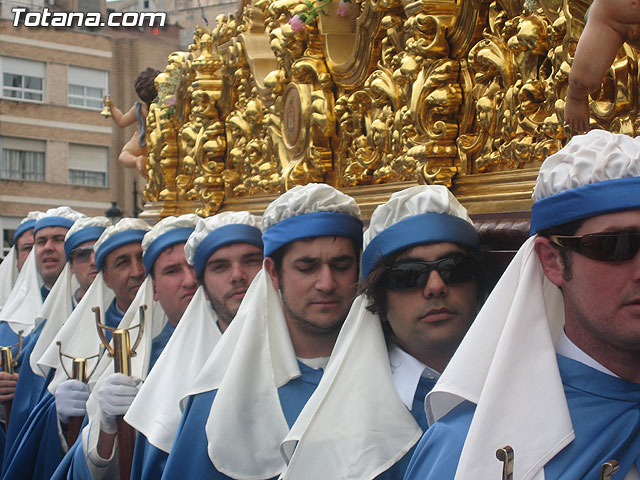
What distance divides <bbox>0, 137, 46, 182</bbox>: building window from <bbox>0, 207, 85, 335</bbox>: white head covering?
22.8 metres

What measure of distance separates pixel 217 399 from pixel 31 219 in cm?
543

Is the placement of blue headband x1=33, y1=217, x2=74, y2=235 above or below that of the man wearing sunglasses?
above

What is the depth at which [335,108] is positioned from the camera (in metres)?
4.80

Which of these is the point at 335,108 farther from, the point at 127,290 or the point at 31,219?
the point at 31,219

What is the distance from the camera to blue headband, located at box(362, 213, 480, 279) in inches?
131

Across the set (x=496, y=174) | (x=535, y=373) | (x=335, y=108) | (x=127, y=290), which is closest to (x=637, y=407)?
(x=535, y=373)

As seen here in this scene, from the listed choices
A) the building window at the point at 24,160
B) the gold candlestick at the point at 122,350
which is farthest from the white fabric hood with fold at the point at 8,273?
the building window at the point at 24,160

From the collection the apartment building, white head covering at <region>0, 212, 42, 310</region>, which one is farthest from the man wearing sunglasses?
the apartment building

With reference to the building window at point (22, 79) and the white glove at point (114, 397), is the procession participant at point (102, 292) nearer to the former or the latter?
the white glove at point (114, 397)

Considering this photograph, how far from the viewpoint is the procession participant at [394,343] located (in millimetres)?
3219

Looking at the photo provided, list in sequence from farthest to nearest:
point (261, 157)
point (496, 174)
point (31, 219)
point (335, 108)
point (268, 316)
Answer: point (31, 219)
point (261, 157)
point (335, 108)
point (268, 316)
point (496, 174)

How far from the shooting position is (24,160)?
29938 millimetres

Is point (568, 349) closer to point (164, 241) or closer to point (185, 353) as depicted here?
point (185, 353)

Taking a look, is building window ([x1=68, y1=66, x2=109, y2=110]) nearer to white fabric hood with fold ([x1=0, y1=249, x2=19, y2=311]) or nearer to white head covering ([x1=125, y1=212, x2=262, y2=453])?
white fabric hood with fold ([x1=0, y1=249, x2=19, y2=311])
